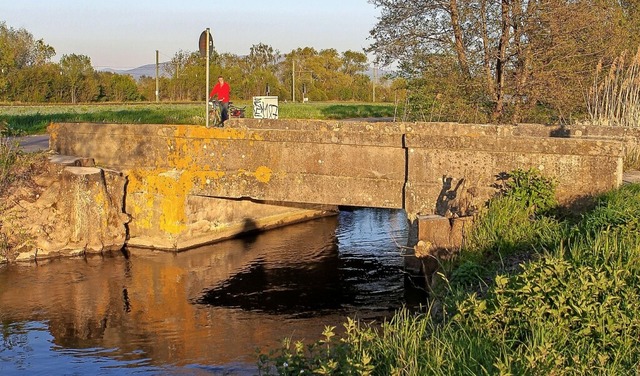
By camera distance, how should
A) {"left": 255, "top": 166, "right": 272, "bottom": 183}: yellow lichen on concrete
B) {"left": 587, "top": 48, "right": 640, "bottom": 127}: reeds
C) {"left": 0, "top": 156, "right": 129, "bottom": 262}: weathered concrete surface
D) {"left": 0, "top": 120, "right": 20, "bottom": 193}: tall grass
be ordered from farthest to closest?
1. {"left": 587, "top": 48, "right": 640, "bottom": 127}: reeds
2. {"left": 0, "top": 120, "right": 20, "bottom": 193}: tall grass
3. {"left": 0, "top": 156, "right": 129, "bottom": 262}: weathered concrete surface
4. {"left": 255, "top": 166, "right": 272, "bottom": 183}: yellow lichen on concrete

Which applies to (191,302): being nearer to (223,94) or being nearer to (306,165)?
(306,165)

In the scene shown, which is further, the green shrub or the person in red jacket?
the person in red jacket

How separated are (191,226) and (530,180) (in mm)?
6317

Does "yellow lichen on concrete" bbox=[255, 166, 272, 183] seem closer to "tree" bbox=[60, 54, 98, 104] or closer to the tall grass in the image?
the tall grass

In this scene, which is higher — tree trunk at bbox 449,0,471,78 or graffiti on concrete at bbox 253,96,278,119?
tree trunk at bbox 449,0,471,78

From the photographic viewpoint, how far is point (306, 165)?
11.9 meters

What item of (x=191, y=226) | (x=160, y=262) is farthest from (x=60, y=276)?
(x=191, y=226)

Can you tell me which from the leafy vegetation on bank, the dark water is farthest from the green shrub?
the dark water

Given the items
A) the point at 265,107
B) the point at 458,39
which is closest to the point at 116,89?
the point at 265,107

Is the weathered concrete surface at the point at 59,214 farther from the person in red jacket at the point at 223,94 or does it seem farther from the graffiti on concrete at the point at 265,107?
the graffiti on concrete at the point at 265,107

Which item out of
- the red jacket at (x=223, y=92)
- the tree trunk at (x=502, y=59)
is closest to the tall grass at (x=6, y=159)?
the red jacket at (x=223, y=92)

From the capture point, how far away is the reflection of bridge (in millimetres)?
10086

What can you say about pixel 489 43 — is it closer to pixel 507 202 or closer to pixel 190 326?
pixel 507 202

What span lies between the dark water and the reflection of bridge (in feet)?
2.38
